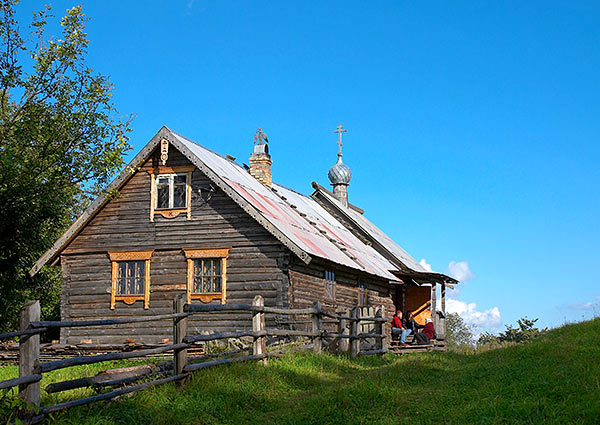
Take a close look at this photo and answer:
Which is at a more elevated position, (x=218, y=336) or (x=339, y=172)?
(x=339, y=172)

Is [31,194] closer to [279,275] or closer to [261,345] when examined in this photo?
[279,275]

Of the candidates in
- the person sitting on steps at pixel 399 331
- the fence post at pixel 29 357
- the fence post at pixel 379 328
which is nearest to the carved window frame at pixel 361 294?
the person sitting on steps at pixel 399 331

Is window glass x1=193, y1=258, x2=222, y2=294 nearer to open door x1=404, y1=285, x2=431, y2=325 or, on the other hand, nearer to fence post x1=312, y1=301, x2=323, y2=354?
fence post x1=312, y1=301, x2=323, y2=354

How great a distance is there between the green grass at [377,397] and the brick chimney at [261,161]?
577 inches

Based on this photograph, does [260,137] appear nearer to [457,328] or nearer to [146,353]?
[146,353]

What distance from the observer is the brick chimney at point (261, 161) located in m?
27.1

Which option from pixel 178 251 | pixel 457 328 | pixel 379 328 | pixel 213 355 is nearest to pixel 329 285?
pixel 379 328

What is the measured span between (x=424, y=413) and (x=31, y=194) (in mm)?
15898

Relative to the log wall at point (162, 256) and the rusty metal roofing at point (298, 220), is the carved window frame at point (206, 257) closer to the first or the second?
the log wall at point (162, 256)

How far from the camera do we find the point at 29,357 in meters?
7.94

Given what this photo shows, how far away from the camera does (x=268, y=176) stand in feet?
90.9

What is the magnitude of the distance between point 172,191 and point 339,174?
19.2 m

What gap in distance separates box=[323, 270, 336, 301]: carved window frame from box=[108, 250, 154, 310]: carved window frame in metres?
5.79

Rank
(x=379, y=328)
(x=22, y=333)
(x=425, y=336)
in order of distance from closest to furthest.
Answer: (x=22, y=333)
(x=379, y=328)
(x=425, y=336)
